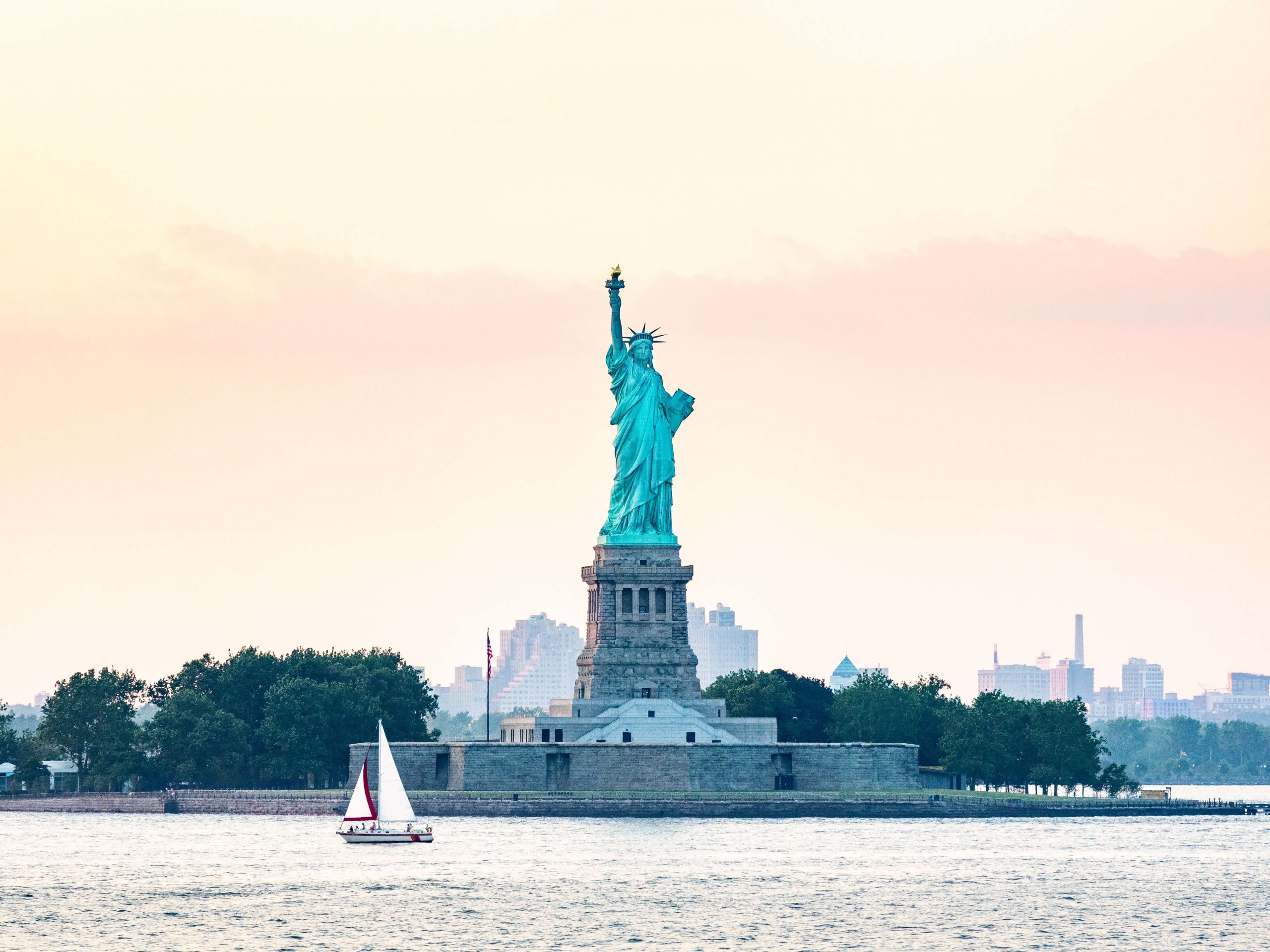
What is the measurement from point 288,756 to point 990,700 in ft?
123

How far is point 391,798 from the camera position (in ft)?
367

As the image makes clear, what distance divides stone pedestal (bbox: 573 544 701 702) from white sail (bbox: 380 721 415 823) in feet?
75.1

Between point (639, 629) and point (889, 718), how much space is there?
23.7 m

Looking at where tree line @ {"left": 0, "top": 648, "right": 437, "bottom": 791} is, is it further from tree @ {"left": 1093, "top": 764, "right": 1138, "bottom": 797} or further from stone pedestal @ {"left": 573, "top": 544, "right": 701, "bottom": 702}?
tree @ {"left": 1093, "top": 764, "right": 1138, "bottom": 797}

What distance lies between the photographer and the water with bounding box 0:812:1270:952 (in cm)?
A: 7925

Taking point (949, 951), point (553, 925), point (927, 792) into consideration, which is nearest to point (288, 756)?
point (927, 792)

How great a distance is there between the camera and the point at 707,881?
308ft

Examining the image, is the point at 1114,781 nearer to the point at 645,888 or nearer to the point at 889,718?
the point at 889,718

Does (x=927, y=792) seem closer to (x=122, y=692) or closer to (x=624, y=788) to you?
(x=624, y=788)

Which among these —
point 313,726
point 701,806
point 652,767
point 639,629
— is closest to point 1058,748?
point 639,629

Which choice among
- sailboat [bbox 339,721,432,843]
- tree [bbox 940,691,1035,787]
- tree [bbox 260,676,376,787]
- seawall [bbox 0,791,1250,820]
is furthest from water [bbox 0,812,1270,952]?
tree [bbox 260,676,376,787]

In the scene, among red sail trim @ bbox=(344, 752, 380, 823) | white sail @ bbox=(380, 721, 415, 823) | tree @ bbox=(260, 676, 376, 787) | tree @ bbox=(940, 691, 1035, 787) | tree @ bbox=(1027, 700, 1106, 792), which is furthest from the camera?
tree @ bbox=(1027, 700, 1106, 792)

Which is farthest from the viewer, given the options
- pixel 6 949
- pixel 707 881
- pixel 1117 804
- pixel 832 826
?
pixel 1117 804

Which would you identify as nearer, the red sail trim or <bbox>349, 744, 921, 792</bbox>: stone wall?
the red sail trim
